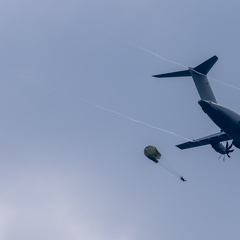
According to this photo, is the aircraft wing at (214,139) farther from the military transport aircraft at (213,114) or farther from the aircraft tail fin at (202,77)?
the aircraft tail fin at (202,77)

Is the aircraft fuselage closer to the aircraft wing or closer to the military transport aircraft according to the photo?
the military transport aircraft

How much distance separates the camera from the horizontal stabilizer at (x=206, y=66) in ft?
147

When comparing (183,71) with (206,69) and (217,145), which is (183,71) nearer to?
(206,69)

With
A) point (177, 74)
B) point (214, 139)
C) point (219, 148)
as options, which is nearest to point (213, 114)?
point (177, 74)

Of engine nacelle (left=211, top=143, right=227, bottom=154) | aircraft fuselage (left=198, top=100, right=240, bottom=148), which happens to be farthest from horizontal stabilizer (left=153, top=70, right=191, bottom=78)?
engine nacelle (left=211, top=143, right=227, bottom=154)

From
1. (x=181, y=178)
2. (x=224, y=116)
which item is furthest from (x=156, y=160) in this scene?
(x=224, y=116)

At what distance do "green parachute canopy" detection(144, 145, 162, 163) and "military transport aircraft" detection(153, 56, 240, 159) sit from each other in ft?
15.7

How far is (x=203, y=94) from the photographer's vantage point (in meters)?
46.9

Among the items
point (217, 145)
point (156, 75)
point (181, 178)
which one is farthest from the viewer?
point (217, 145)

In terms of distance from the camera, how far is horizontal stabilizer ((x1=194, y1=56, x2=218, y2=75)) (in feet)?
147

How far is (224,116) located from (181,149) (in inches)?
316

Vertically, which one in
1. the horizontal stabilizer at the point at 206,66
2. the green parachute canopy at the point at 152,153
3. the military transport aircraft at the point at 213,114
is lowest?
the green parachute canopy at the point at 152,153

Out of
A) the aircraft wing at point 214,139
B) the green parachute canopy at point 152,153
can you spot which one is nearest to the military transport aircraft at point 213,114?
the aircraft wing at point 214,139

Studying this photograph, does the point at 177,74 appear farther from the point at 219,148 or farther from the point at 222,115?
the point at 219,148
